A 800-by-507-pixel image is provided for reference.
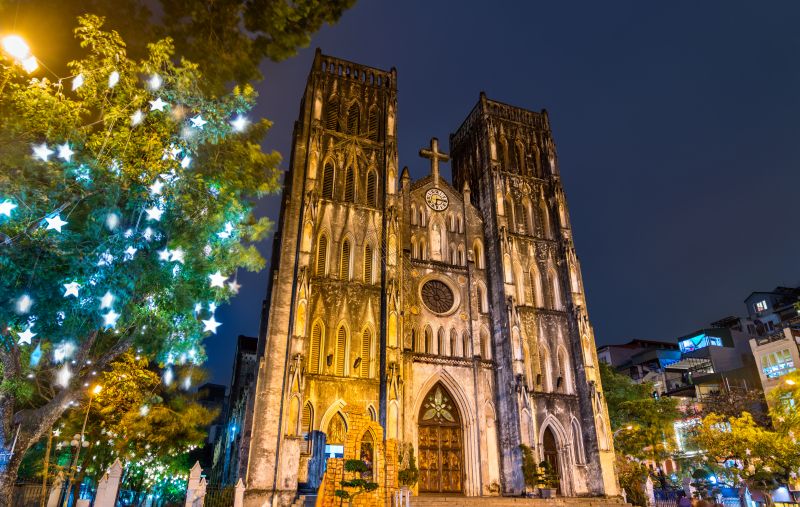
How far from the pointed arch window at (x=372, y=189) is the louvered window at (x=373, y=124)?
2417mm

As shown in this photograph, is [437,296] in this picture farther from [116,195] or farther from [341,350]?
[116,195]

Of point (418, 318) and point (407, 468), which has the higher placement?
point (418, 318)

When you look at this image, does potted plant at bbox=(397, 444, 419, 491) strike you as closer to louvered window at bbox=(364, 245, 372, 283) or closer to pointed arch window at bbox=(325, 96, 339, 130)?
louvered window at bbox=(364, 245, 372, 283)

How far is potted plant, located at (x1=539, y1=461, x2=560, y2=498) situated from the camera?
23156mm

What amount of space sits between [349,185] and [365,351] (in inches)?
352

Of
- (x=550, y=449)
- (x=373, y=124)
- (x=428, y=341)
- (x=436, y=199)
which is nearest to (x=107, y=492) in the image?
(x=428, y=341)

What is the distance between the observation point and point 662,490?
2803cm

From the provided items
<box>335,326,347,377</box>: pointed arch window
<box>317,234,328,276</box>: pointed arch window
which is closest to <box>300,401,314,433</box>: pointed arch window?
<box>335,326,347,377</box>: pointed arch window

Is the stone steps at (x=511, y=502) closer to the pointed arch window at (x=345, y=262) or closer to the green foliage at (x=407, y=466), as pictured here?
the green foliage at (x=407, y=466)

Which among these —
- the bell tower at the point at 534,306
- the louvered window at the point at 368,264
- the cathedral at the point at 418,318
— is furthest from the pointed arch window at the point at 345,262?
the bell tower at the point at 534,306

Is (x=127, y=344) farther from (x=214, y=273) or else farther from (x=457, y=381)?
(x=457, y=381)

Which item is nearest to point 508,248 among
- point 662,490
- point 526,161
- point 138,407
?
point 526,161

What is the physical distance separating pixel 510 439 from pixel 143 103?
21382mm

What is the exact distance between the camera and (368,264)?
26.4 metres
